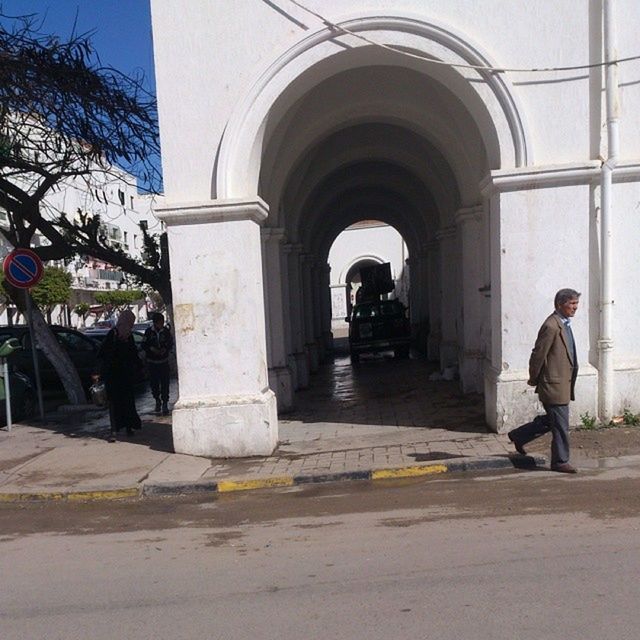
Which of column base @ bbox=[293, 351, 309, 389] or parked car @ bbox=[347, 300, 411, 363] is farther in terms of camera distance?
parked car @ bbox=[347, 300, 411, 363]

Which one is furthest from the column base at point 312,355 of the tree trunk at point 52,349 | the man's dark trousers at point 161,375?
the tree trunk at point 52,349

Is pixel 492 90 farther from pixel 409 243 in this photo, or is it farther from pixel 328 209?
pixel 409 243

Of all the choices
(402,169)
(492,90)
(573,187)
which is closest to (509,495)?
(573,187)

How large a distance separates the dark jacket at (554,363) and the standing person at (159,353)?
21.4ft

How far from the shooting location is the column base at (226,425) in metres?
7.30

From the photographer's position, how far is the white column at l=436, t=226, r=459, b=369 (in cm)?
1232

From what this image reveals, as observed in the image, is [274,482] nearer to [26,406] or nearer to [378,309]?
[26,406]

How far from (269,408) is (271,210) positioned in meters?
4.02

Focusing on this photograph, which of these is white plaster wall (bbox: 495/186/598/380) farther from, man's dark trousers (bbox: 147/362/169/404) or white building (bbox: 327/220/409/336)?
white building (bbox: 327/220/409/336)

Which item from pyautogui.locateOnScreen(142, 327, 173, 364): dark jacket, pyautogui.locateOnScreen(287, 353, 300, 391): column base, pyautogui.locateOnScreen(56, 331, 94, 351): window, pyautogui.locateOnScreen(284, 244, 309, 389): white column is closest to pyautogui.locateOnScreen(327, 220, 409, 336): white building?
pyautogui.locateOnScreen(56, 331, 94, 351): window

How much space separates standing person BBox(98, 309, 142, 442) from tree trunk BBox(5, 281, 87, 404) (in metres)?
3.07

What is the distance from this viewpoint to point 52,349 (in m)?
11.0

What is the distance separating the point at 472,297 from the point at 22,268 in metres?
7.48

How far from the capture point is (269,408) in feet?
24.3
